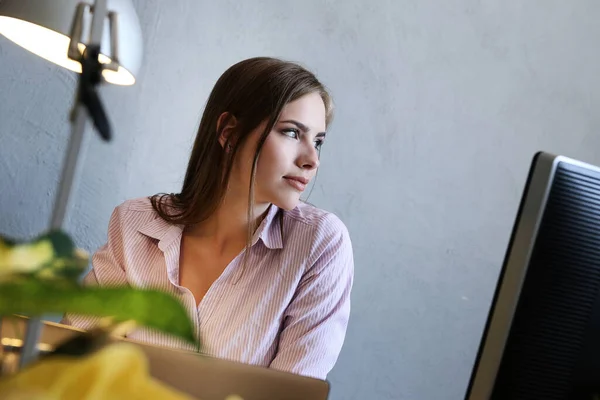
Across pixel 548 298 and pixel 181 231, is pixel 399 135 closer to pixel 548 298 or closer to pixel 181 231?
pixel 181 231

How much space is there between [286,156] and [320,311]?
333 mm

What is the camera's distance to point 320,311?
57.4 inches

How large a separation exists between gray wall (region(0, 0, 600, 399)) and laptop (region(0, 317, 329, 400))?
142cm

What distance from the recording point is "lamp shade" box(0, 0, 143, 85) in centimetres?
141

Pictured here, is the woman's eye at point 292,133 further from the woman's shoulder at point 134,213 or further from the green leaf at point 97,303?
the green leaf at point 97,303

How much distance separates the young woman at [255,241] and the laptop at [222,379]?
0.71m

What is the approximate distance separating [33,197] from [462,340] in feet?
4.54

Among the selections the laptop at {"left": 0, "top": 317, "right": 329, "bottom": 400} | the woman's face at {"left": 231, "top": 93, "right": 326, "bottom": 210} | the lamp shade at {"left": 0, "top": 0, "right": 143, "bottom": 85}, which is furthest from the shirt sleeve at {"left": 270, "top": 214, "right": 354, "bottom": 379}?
the laptop at {"left": 0, "top": 317, "right": 329, "bottom": 400}

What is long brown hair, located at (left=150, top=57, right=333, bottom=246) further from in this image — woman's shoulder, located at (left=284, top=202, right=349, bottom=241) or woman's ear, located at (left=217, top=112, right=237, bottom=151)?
woman's shoulder, located at (left=284, top=202, right=349, bottom=241)

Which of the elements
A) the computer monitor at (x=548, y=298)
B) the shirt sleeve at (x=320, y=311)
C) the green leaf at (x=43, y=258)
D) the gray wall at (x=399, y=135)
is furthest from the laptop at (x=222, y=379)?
the gray wall at (x=399, y=135)

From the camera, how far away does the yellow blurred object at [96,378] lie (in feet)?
0.52

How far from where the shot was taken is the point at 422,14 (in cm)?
221

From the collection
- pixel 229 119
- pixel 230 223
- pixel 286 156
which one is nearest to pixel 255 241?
pixel 230 223

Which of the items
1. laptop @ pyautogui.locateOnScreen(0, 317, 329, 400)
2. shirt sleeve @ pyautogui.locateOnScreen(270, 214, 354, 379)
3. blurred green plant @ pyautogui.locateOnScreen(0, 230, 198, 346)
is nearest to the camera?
blurred green plant @ pyautogui.locateOnScreen(0, 230, 198, 346)
